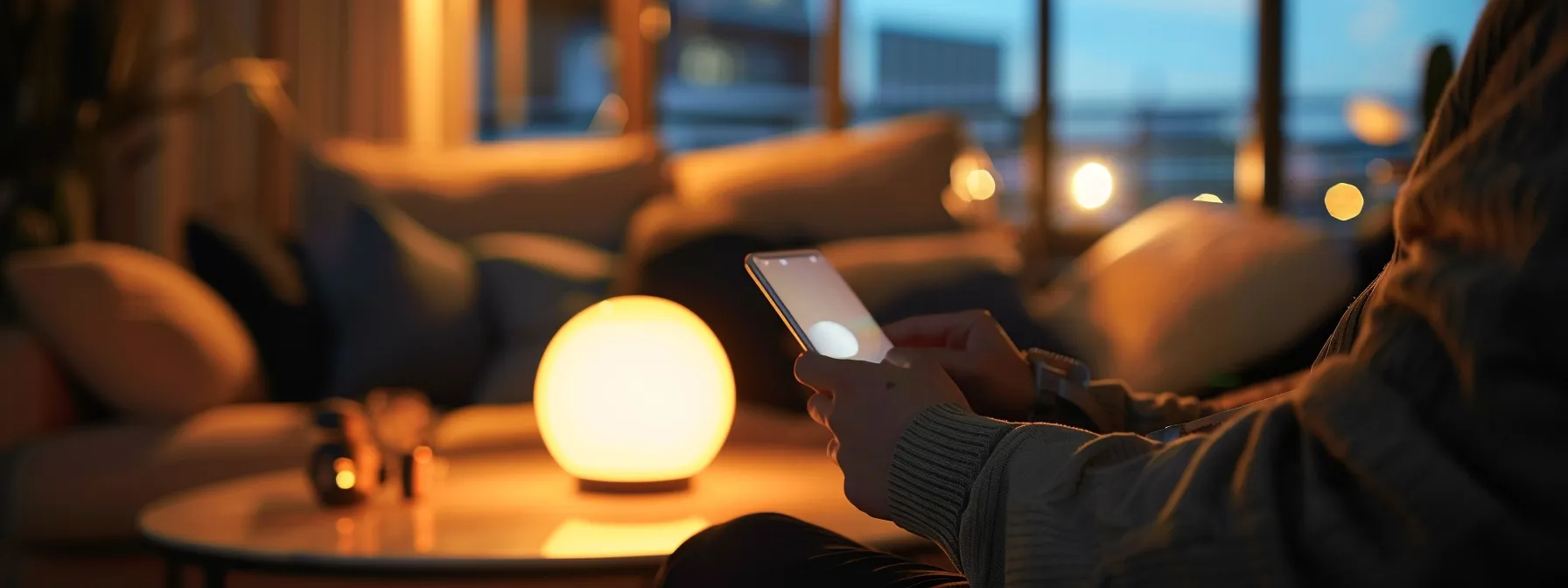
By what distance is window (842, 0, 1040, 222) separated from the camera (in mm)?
4777

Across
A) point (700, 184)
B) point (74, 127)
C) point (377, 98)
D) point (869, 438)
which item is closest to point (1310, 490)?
point (869, 438)

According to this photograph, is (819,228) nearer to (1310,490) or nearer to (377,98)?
(1310,490)

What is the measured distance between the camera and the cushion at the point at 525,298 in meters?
2.56

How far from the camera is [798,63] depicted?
5.34m

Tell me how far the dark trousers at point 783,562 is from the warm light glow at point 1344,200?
4.24 metres

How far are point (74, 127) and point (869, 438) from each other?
3671 millimetres

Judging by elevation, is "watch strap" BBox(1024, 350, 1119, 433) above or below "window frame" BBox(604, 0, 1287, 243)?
below

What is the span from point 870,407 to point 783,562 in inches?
5.9

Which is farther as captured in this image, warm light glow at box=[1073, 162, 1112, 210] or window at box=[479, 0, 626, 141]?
window at box=[479, 0, 626, 141]

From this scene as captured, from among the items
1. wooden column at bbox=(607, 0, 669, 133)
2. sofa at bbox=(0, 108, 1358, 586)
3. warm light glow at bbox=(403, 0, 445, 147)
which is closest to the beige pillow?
sofa at bbox=(0, 108, 1358, 586)

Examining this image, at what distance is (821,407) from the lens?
0.84 metres

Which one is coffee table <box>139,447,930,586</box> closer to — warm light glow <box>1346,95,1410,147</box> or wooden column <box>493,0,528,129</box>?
warm light glow <box>1346,95,1410,147</box>

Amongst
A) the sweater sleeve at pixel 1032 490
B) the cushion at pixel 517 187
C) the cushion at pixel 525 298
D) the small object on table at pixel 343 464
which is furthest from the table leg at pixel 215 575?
the cushion at pixel 517 187

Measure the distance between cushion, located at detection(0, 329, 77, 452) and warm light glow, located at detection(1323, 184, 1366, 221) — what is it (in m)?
4.00
